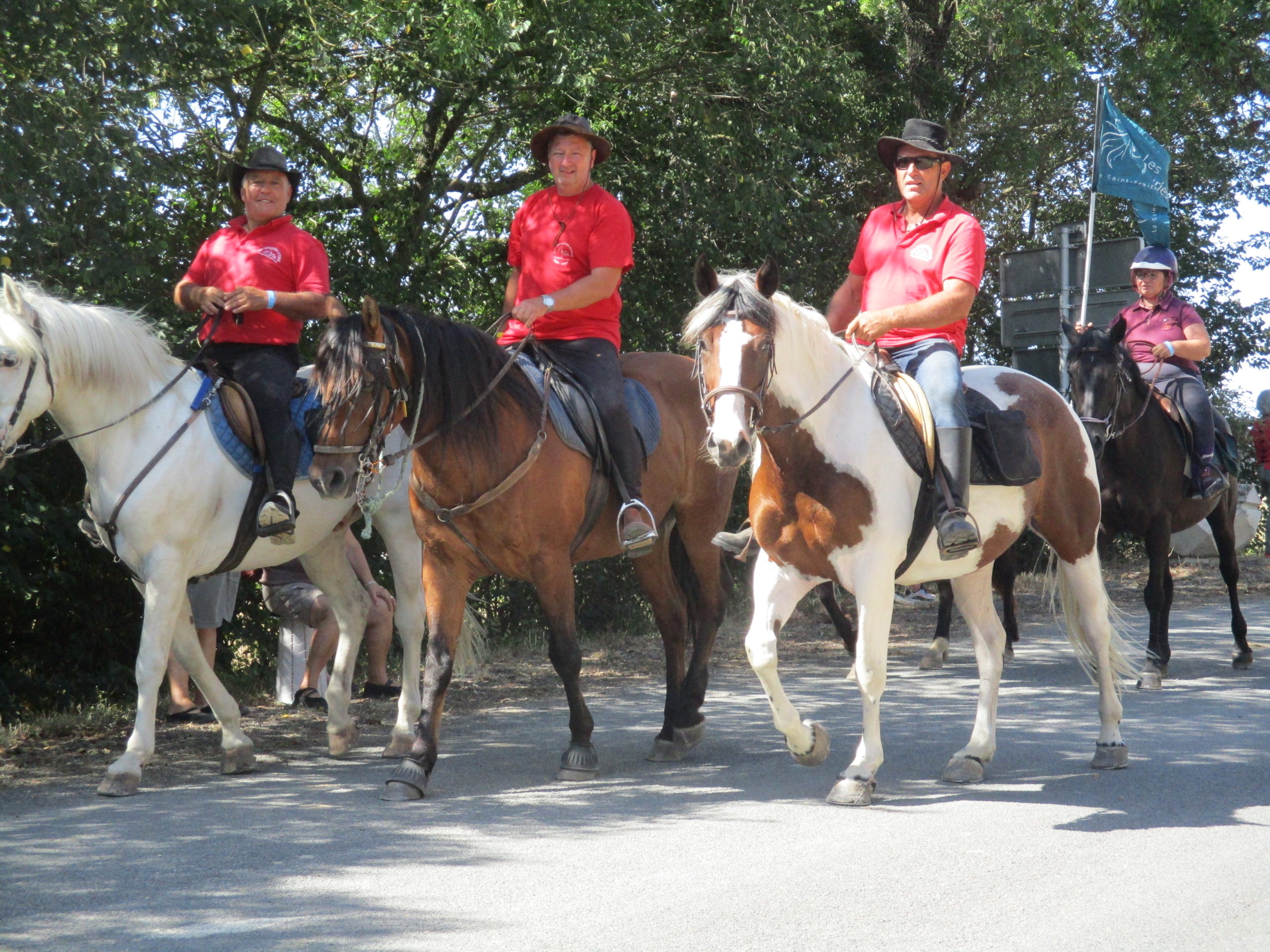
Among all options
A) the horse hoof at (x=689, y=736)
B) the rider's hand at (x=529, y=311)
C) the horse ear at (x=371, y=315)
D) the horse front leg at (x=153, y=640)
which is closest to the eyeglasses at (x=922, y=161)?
the rider's hand at (x=529, y=311)

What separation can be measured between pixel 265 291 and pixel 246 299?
0.21 metres

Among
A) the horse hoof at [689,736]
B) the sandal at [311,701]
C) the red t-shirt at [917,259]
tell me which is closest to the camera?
the red t-shirt at [917,259]

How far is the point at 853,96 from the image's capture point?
543 inches

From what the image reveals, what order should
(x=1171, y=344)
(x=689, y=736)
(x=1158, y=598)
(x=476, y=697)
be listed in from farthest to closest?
(x=1171, y=344), (x=1158, y=598), (x=476, y=697), (x=689, y=736)

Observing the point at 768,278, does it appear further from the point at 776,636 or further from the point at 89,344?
the point at 89,344

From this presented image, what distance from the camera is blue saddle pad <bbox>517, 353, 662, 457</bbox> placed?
6137mm

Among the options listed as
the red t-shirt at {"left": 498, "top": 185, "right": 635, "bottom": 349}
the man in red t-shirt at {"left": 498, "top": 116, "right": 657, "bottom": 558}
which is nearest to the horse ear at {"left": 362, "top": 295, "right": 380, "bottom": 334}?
the man in red t-shirt at {"left": 498, "top": 116, "right": 657, "bottom": 558}

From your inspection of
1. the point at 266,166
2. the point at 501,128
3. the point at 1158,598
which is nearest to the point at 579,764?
the point at 266,166

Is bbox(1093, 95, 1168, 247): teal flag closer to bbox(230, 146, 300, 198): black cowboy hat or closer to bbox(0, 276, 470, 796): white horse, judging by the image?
bbox(230, 146, 300, 198): black cowboy hat

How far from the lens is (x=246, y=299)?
6.26 m

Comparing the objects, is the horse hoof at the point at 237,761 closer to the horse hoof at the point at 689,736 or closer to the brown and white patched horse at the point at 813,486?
the horse hoof at the point at 689,736

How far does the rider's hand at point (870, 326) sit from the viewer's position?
561cm

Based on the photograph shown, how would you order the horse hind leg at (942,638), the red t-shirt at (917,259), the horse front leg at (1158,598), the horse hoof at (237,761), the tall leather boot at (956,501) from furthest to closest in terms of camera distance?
the horse hind leg at (942,638), the horse front leg at (1158,598), the horse hoof at (237,761), the red t-shirt at (917,259), the tall leather boot at (956,501)

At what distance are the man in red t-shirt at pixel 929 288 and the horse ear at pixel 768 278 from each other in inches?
24.6
